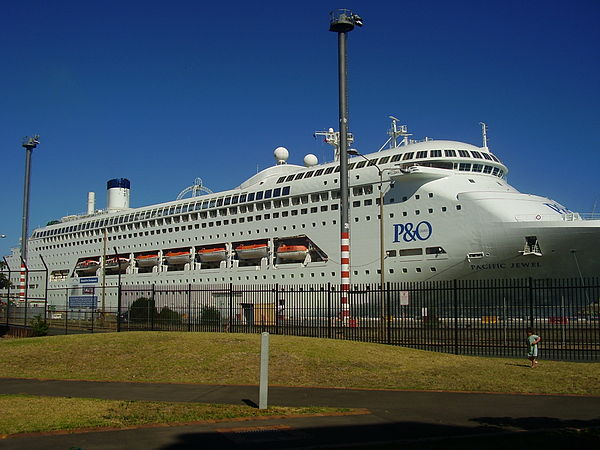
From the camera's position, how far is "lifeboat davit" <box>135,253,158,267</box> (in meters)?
70.9

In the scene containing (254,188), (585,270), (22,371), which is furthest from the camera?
(254,188)

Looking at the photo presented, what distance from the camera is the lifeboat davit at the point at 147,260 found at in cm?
7088

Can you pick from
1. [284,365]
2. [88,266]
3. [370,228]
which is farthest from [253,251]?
[284,365]

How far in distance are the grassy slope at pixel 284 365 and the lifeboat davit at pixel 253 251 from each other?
3637 centimetres

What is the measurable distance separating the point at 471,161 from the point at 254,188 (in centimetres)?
2229

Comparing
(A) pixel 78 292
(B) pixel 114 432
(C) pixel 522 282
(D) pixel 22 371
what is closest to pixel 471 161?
(C) pixel 522 282

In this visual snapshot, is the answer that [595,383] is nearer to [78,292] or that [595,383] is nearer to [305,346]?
[305,346]

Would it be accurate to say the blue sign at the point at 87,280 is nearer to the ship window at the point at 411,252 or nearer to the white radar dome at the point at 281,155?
the white radar dome at the point at 281,155

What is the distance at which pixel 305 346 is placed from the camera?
18.0 metres

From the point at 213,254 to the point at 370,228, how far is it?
20.8 meters

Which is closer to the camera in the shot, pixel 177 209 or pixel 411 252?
pixel 411 252

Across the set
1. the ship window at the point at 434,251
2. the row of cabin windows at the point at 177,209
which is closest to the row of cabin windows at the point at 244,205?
the row of cabin windows at the point at 177,209

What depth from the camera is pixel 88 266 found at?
3167 inches

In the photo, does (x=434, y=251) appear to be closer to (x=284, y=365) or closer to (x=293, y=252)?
(x=293, y=252)
